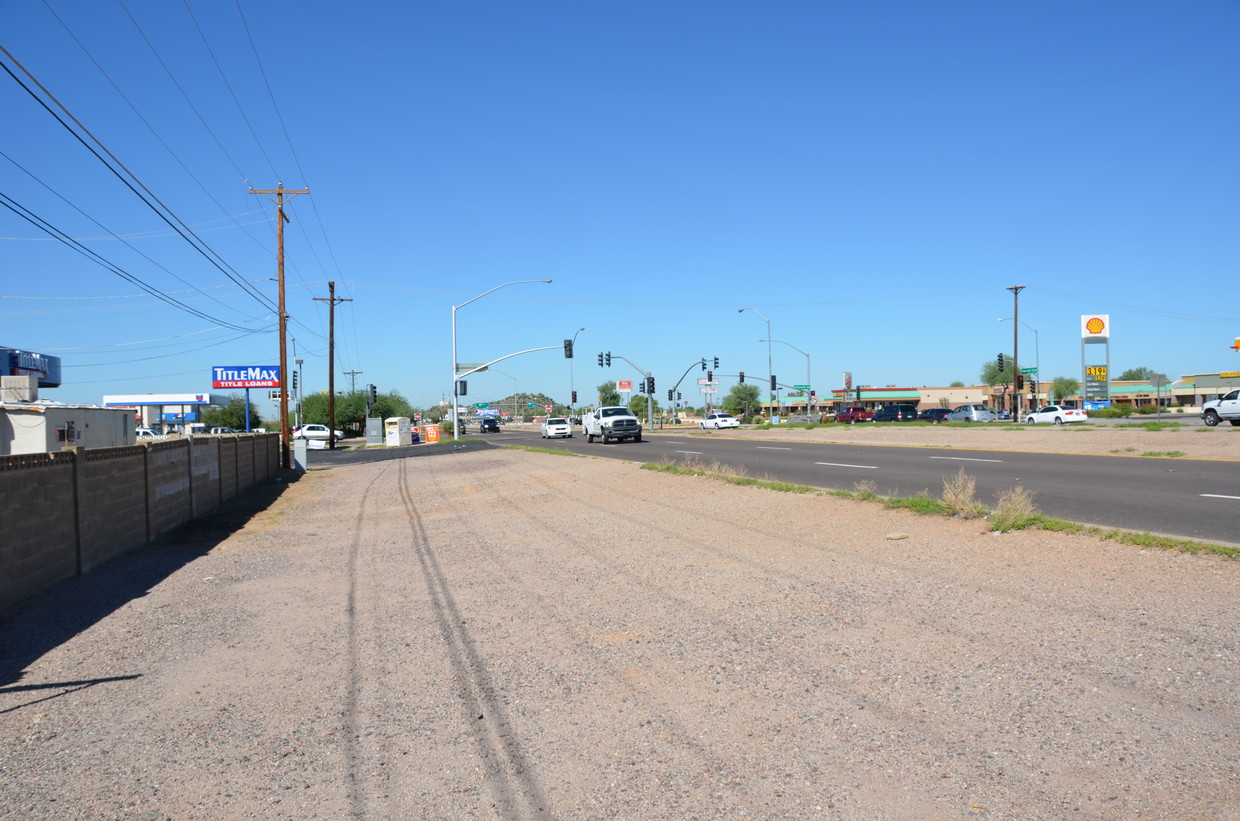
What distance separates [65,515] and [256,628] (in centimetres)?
401

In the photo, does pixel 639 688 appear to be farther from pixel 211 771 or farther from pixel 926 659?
pixel 211 771

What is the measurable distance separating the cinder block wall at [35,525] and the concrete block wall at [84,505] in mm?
10

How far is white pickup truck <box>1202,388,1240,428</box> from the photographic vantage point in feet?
123

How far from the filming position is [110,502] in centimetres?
1255

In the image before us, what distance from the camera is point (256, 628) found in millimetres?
8398

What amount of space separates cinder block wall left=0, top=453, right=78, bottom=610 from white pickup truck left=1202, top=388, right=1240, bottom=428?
1680 inches

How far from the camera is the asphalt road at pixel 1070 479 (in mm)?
11414

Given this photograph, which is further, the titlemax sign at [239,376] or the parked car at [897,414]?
the titlemax sign at [239,376]

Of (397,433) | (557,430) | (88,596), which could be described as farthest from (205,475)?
(557,430)

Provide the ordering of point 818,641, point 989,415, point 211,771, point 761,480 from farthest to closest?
point 989,415
point 761,480
point 818,641
point 211,771

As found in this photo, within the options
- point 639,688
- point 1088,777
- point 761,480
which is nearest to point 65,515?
point 639,688

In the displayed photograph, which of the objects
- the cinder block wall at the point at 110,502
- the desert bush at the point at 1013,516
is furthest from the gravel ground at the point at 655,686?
the cinder block wall at the point at 110,502

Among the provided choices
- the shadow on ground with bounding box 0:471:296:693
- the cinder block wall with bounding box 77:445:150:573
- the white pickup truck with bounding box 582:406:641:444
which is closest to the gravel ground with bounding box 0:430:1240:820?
the shadow on ground with bounding box 0:471:296:693

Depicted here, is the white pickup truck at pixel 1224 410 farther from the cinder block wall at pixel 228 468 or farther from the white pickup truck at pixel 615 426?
the cinder block wall at pixel 228 468
